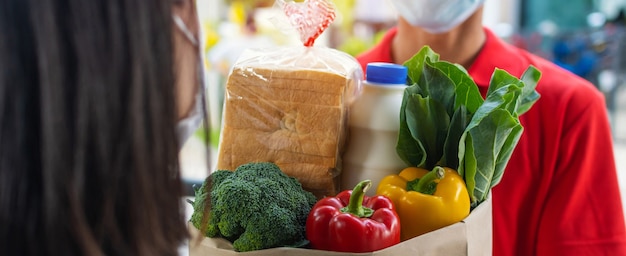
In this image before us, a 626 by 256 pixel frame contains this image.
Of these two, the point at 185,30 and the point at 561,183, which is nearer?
the point at 185,30

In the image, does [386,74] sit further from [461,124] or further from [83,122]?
[83,122]

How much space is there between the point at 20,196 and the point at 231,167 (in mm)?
418

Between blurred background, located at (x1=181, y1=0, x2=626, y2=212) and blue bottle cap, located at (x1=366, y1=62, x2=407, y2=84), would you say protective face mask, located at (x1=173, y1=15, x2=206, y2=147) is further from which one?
blurred background, located at (x1=181, y1=0, x2=626, y2=212)

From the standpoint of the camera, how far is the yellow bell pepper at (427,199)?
89cm

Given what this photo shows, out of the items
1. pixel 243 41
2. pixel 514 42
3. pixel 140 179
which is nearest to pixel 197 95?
pixel 140 179

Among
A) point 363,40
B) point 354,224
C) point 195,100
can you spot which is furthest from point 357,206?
point 363,40

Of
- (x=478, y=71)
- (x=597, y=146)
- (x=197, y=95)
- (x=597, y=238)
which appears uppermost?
(x=197, y=95)

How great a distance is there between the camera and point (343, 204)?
2.93ft

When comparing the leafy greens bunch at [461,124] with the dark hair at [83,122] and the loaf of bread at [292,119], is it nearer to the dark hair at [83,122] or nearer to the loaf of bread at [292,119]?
the loaf of bread at [292,119]

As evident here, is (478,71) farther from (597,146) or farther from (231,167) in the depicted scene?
(231,167)

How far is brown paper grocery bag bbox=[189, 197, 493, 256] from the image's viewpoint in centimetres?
80

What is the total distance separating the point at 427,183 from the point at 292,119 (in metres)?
0.21

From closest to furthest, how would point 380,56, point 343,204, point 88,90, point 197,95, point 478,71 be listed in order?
point 88,90 → point 197,95 → point 343,204 → point 478,71 → point 380,56

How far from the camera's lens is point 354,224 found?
83 centimetres
